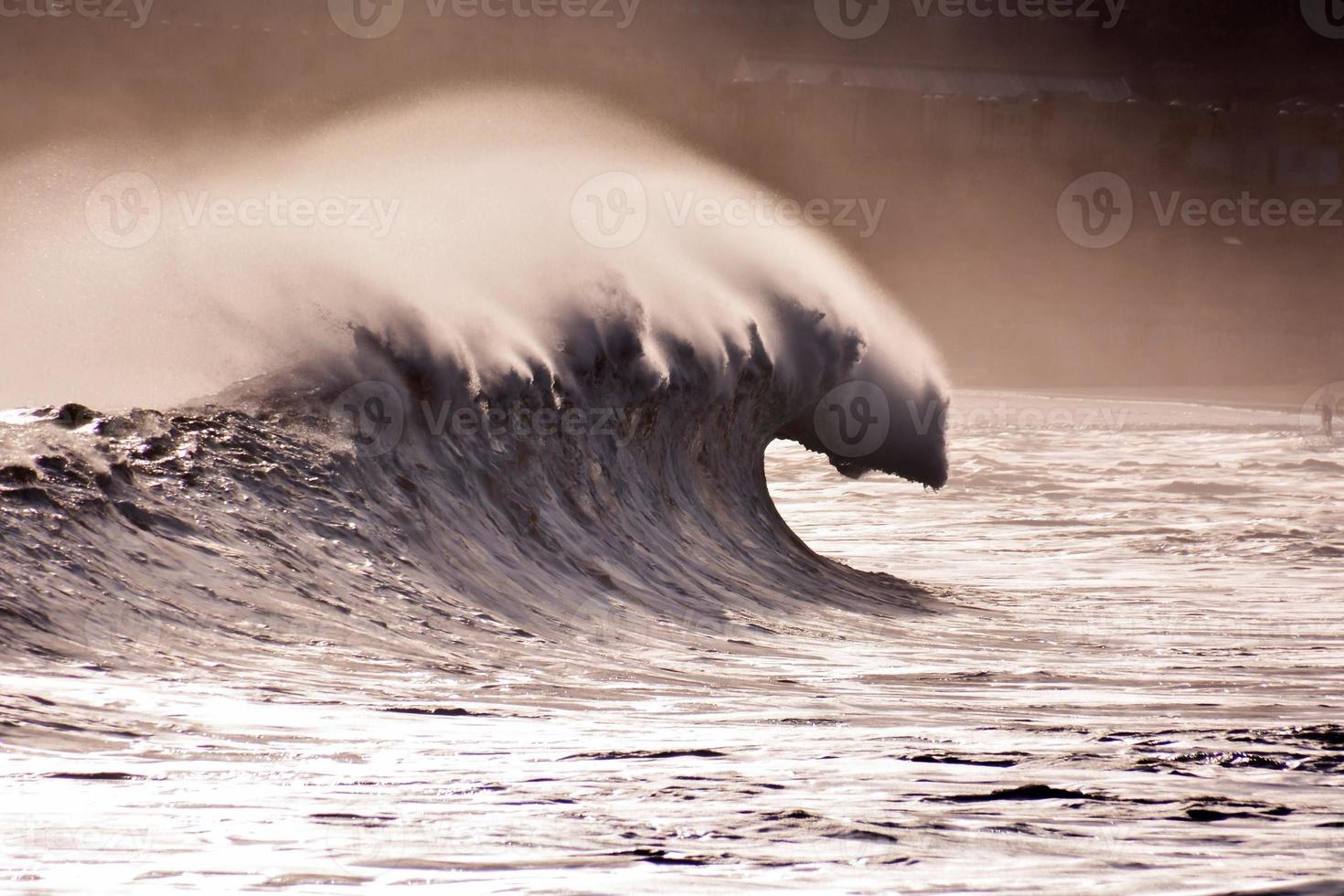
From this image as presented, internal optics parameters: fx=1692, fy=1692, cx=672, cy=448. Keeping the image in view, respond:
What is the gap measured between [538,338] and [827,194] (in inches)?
1865

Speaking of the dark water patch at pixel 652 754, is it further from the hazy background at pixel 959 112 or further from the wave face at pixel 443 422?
the hazy background at pixel 959 112

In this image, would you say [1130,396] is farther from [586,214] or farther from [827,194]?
[586,214]

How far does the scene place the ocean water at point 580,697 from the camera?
10.2 ft

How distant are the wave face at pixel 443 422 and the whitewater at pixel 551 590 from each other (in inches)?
1.0

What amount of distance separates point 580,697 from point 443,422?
310cm

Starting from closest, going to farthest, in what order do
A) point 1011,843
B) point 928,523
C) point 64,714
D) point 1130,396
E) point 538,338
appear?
point 1011,843
point 64,714
point 538,338
point 928,523
point 1130,396

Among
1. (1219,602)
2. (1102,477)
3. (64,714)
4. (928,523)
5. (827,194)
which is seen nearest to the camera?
(64,714)

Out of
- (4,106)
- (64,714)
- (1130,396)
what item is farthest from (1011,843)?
(4,106)

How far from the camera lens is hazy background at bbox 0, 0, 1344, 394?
165ft

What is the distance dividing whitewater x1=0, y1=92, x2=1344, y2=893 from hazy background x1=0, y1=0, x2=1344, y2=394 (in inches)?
1491

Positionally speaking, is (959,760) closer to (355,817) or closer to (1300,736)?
(1300,736)

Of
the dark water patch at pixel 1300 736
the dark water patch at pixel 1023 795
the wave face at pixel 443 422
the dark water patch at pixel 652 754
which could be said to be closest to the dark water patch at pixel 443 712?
the dark water patch at pixel 652 754

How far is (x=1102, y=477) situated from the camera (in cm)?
2091

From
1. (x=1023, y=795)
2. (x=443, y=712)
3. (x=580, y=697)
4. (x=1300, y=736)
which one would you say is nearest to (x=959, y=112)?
(x=580, y=697)
